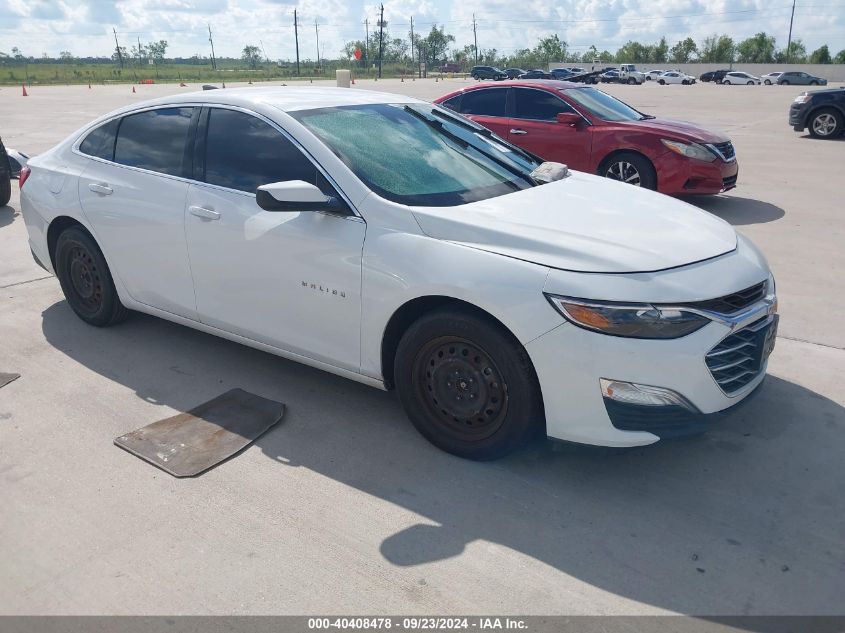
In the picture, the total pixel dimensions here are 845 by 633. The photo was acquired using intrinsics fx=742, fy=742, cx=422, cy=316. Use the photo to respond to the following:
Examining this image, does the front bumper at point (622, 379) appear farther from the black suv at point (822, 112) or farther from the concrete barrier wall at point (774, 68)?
the concrete barrier wall at point (774, 68)

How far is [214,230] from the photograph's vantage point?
417 centimetres

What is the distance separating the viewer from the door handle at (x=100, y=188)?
4762 mm

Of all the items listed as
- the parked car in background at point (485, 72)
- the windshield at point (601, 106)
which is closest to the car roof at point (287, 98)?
the windshield at point (601, 106)

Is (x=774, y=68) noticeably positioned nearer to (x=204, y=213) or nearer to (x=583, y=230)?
(x=583, y=230)

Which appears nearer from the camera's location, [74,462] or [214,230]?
[74,462]

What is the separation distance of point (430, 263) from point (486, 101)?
24.0 ft

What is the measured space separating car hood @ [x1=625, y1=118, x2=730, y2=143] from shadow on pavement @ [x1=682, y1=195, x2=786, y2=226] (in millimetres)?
846

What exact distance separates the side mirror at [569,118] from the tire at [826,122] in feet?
31.9

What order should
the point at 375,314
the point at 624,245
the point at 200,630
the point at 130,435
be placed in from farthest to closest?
the point at 130,435 < the point at 375,314 < the point at 624,245 < the point at 200,630

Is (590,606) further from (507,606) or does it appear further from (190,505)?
(190,505)

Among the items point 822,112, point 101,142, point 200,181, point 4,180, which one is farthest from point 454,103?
point 822,112

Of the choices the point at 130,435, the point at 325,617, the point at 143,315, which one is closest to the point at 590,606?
the point at 325,617

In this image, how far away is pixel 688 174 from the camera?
353 inches

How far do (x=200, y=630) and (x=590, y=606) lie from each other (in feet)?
4.57
